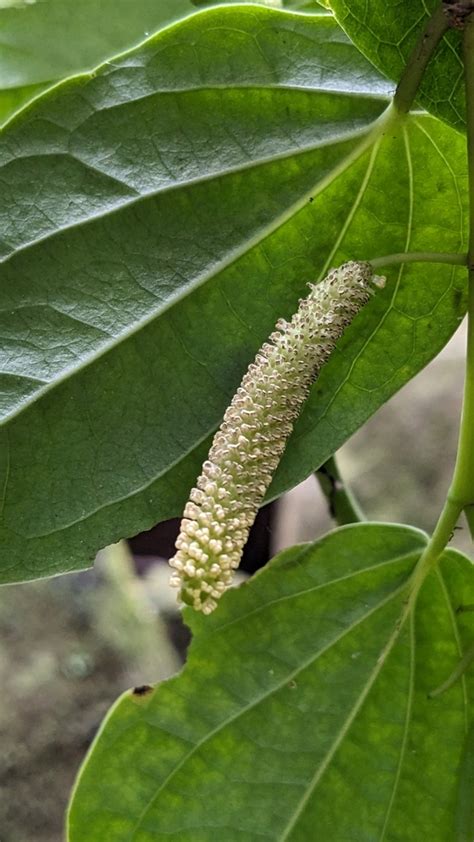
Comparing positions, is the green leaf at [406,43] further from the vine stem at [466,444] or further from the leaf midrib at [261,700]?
the leaf midrib at [261,700]

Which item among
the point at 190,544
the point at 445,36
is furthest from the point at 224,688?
the point at 445,36

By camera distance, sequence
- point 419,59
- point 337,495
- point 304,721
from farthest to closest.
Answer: point 337,495, point 304,721, point 419,59

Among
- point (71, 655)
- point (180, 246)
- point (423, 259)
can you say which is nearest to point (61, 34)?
point (180, 246)

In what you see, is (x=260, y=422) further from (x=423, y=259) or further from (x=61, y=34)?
(x=61, y=34)

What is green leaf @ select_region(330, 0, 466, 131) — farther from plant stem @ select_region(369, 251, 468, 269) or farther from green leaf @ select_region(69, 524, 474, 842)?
green leaf @ select_region(69, 524, 474, 842)

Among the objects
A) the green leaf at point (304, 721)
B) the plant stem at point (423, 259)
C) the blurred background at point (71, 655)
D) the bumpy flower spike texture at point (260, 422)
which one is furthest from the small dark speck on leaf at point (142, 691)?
the blurred background at point (71, 655)

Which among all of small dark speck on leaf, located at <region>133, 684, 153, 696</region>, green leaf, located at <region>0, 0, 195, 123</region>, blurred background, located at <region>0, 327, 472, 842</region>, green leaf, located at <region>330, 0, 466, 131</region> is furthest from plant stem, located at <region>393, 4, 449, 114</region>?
blurred background, located at <region>0, 327, 472, 842</region>
